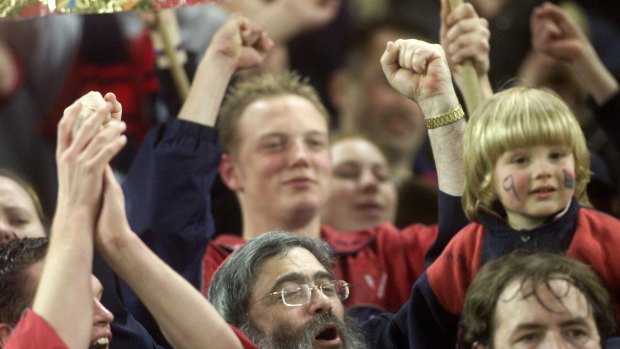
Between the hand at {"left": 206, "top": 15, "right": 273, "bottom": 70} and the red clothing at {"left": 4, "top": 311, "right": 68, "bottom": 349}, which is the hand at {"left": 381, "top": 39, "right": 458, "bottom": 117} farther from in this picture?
the red clothing at {"left": 4, "top": 311, "right": 68, "bottom": 349}

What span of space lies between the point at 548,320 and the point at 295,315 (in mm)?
583

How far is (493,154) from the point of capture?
284 cm

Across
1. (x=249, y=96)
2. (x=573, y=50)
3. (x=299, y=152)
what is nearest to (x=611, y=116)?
(x=573, y=50)

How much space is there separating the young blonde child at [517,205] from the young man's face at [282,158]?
856 millimetres

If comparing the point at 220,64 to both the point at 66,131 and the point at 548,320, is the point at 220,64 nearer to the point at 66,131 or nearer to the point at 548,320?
the point at 66,131

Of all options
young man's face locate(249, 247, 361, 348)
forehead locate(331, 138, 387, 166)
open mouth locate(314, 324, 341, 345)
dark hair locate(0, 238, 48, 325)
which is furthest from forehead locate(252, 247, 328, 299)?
forehead locate(331, 138, 387, 166)

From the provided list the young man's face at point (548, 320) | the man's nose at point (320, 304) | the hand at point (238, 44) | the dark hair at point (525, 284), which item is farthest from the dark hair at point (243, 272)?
the hand at point (238, 44)

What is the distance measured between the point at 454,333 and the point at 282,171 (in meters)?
0.99

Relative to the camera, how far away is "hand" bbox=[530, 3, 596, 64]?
376 centimetres

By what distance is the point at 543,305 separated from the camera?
8.28 ft

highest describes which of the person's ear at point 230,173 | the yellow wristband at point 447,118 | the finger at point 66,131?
the finger at point 66,131

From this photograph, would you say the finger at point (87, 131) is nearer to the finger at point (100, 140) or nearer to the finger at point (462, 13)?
the finger at point (100, 140)

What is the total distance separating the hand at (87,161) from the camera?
2.35 metres

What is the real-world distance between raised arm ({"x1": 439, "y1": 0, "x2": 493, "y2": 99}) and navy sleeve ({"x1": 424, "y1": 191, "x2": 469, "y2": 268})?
376 millimetres
